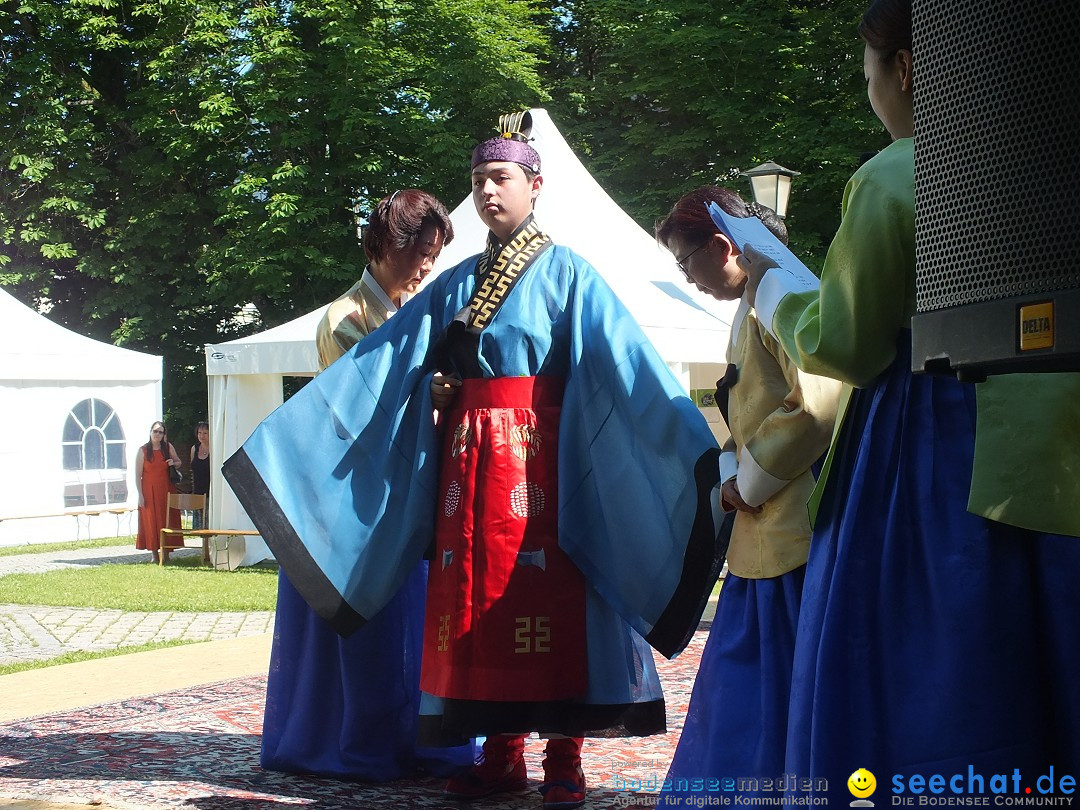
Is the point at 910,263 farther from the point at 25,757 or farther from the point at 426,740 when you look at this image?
the point at 25,757

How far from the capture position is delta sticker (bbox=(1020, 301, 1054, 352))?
1.15m

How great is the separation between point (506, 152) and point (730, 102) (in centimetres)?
1596

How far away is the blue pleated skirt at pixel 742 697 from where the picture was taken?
7.05ft

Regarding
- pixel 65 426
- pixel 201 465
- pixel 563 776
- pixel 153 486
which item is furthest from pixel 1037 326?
pixel 65 426

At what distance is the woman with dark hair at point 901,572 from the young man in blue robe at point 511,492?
115cm

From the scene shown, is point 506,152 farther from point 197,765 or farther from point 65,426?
point 65,426

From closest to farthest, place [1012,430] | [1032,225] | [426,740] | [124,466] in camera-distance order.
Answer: [1032,225], [1012,430], [426,740], [124,466]

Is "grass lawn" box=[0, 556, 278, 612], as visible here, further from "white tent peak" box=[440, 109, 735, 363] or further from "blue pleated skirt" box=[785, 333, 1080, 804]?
"blue pleated skirt" box=[785, 333, 1080, 804]

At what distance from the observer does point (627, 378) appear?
302cm

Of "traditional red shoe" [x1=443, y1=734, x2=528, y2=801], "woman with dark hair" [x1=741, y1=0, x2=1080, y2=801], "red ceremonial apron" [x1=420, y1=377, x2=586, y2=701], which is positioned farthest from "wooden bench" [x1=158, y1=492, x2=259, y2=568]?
"woman with dark hair" [x1=741, y1=0, x2=1080, y2=801]

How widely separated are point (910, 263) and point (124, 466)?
14.7 meters

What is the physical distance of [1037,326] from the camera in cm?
116

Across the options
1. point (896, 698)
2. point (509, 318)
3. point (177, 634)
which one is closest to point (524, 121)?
point (509, 318)

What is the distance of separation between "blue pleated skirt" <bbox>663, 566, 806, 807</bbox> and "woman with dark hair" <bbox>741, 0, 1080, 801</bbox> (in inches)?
16.4
